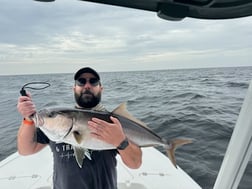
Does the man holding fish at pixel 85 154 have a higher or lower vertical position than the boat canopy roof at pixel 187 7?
lower

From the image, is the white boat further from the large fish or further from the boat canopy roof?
the boat canopy roof

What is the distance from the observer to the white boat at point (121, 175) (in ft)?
9.48

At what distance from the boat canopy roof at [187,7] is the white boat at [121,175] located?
2088 mm

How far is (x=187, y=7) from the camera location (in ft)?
3.81

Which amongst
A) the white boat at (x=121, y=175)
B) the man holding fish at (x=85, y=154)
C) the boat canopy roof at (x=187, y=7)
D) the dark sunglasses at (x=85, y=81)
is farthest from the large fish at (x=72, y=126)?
the white boat at (x=121, y=175)

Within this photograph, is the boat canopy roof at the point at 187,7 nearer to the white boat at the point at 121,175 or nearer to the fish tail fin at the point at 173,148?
the fish tail fin at the point at 173,148

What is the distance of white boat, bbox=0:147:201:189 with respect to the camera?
2.89m

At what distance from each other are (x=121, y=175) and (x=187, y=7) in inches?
96.0

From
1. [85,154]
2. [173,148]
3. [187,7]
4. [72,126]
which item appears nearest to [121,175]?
[173,148]

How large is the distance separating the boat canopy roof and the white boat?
209 centimetres

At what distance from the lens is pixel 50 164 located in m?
3.47

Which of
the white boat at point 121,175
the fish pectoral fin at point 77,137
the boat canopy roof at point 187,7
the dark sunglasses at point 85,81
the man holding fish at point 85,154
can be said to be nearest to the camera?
the boat canopy roof at point 187,7

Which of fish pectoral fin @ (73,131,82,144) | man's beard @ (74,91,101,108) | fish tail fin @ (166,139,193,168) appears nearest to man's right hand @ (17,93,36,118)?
fish pectoral fin @ (73,131,82,144)

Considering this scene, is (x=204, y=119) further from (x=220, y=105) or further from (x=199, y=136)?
(x=220, y=105)
